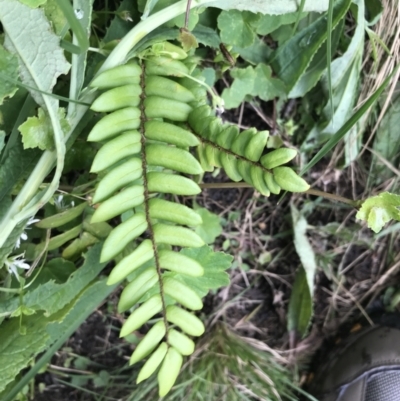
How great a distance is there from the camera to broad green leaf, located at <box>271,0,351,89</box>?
88cm

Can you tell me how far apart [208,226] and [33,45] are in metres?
0.53

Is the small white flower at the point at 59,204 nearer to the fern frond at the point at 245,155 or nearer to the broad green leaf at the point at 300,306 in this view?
the fern frond at the point at 245,155

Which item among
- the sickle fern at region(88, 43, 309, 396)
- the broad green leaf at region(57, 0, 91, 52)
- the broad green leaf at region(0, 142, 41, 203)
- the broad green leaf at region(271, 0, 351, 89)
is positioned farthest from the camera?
the broad green leaf at region(271, 0, 351, 89)

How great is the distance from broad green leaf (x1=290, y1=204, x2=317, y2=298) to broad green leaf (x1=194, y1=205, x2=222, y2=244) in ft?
0.64

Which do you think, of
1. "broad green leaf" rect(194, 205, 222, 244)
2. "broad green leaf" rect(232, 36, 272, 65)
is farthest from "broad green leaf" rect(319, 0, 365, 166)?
"broad green leaf" rect(194, 205, 222, 244)

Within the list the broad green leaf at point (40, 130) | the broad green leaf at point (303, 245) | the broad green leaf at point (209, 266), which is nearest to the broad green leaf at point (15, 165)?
the broad green leaf at point (40, 130)

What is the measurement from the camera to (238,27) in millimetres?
844

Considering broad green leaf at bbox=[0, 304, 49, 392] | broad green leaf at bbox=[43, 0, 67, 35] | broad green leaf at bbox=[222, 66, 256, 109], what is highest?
broad green leaf at bbox=[222, 66, 256, 109]

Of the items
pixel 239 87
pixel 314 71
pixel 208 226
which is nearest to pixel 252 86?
pixel 239 87

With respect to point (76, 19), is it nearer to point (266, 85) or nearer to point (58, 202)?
point (58, 202)

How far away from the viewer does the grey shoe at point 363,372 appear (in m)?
1.23

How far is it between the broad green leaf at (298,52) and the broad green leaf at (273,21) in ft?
0.18

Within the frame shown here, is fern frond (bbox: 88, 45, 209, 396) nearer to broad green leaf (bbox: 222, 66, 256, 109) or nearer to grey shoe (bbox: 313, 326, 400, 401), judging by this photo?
broad green leaf (bbox: 222, 66, 256, 109)

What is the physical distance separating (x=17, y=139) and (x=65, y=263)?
0.80 feet
